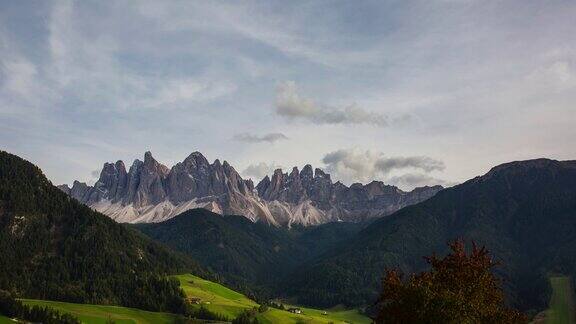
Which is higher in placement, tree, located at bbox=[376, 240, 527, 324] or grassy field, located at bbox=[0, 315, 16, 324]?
tree, located at bbox=[376, 240, 527, 324]

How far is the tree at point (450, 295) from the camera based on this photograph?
1517 inches

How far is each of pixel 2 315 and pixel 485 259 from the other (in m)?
188

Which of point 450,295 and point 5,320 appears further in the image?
point 5,320

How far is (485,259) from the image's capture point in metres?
43.9

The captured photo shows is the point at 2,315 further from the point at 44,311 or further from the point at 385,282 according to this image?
the point at 385,282

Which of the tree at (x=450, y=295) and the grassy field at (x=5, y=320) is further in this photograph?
the grassy field at (x=5, y=320)

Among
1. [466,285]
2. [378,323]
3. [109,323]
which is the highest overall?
[466,285]

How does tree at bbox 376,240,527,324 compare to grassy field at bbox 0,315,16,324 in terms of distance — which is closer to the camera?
tree at bbox 376,240,527,324

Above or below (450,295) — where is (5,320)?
below

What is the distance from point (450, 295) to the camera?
3869cm

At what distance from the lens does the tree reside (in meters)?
38.5

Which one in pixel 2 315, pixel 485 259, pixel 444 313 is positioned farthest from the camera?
pixel 2 315

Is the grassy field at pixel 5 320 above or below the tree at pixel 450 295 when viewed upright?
below

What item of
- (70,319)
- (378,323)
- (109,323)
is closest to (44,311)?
(70,319)
